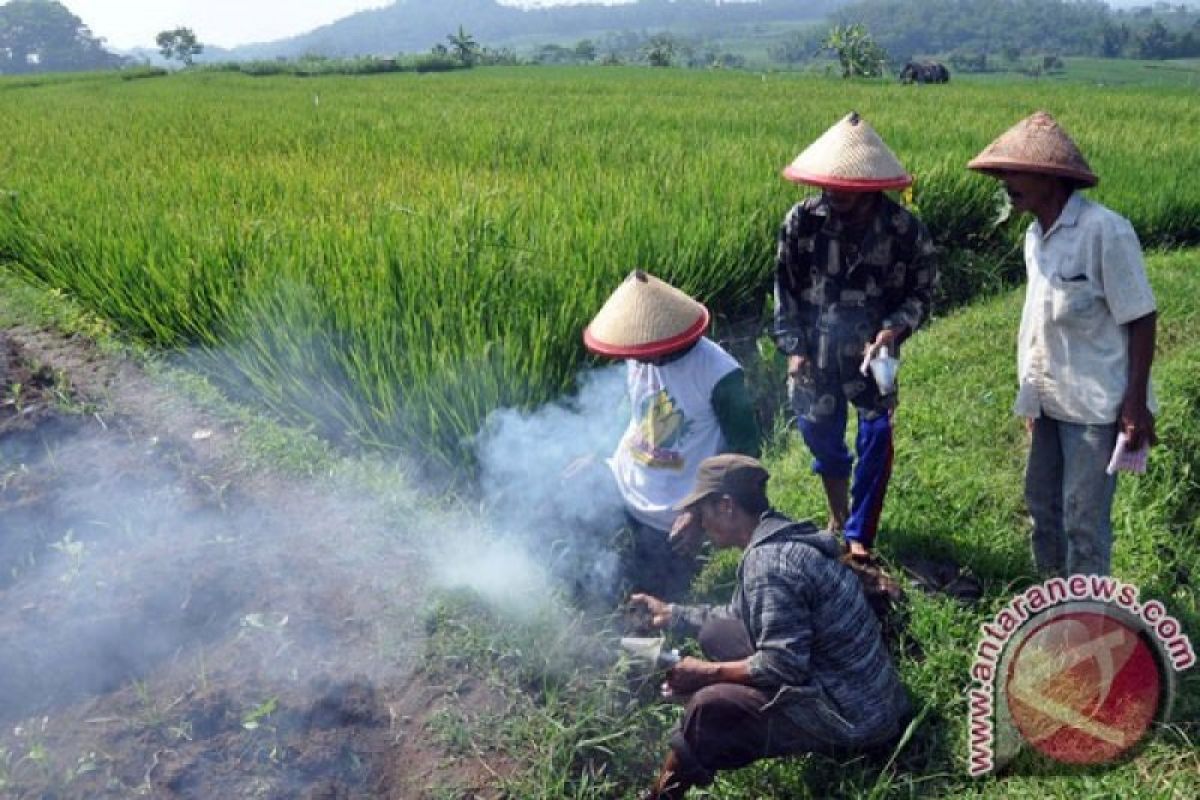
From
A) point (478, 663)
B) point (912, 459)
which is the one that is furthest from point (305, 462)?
point (912, 459)

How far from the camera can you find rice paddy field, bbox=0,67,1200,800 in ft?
7.66

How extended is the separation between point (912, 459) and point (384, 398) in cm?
218

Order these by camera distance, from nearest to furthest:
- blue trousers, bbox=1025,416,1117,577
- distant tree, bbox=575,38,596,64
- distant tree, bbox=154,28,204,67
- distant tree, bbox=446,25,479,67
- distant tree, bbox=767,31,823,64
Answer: blue trousers, bbox=1025,416,1117,577 < distant tree, bbox=446,25,479,67 < distant tree, bbox=154,28,204,67 < distant tree, bbox=575,38,596,64 < distant tree, bbox=767,31,823,64

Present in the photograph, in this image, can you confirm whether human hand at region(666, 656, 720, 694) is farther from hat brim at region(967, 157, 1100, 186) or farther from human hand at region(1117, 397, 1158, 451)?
hat brim at region(967, 157, 1100, 186)

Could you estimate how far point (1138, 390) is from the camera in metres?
2.35

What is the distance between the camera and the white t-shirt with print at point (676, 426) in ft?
8.97

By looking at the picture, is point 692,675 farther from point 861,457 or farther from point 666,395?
point 861,457

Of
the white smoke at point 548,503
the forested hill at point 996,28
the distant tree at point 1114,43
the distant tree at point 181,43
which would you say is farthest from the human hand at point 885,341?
the distant tree at point 1114,43

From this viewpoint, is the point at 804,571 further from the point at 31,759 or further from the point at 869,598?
the point at 31,759

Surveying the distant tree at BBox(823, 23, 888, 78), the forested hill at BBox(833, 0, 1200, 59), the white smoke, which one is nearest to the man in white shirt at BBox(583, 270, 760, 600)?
the white smoke

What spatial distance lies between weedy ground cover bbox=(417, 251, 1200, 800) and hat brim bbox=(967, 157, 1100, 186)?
4.16ft

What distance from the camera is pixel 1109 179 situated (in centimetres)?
744

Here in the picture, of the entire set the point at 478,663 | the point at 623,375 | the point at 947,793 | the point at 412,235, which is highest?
the point at 412,235

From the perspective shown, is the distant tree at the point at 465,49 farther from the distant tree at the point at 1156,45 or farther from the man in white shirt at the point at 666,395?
the distant tree at the point at 1156,45
